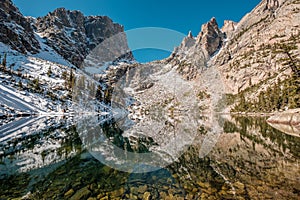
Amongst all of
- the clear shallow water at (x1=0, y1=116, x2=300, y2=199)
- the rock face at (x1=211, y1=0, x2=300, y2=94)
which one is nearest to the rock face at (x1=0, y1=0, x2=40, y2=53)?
the clear shallow water at (x1=0, y1=116, x2=300, y2=199)

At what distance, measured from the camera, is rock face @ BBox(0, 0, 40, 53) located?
→ 150625 mm

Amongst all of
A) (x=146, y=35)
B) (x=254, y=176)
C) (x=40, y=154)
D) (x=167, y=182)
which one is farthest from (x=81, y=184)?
(x=146, y=35)

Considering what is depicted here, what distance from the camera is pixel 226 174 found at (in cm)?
1143

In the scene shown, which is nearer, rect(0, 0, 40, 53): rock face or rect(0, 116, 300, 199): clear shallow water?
rect(0, 116, 300, 199): clear shallow water

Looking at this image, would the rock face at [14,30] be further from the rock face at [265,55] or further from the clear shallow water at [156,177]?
the rock face at [265,55]

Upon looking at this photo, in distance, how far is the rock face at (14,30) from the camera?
150625 mm

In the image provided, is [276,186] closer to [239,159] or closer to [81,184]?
[239,159]

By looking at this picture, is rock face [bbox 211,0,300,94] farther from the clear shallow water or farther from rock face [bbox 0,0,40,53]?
rock face [bbox 0,0,40,53]

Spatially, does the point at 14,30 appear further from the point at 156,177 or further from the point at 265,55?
the point at 265,55

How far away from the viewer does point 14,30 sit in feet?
532

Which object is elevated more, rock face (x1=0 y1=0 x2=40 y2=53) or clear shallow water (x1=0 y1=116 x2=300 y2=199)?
rock face (x1=0 y1=0 x2=40 y2=53)

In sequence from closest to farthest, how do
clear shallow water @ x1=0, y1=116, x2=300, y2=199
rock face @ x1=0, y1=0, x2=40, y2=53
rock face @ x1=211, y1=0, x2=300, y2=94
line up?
clear shallow water @ x1=0, y1=116, x2=300, y2=199 → rock face @ x1=211, y1=0, x2=300, y2=94 → rock face @ x1=0, y1=0, x2=40, y2=53

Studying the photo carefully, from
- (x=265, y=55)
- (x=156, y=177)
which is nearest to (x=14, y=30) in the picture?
(x=156, y=177)

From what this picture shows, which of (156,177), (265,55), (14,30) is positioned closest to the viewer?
(156,177)
